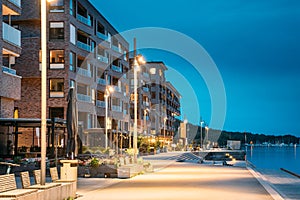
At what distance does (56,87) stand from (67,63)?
2.59 metres

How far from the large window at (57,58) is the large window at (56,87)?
1310 millimetres

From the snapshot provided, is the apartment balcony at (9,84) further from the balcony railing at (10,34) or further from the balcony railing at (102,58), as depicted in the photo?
the balcony railing at (102,58)

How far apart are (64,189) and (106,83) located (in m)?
59.1

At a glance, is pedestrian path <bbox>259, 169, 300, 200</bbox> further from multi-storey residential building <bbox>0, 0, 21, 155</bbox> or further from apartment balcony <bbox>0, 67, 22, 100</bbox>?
→ multi-storey residential building <bbox>0, 0, 21, 155</bbox>

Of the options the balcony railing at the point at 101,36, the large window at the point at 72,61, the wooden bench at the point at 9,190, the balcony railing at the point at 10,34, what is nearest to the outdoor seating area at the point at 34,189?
the wooden bench at the point at 9,190

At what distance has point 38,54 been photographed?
58062 mm

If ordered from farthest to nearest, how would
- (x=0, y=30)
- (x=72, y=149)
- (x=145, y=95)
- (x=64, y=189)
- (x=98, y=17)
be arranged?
(x=145, y=95) → (x=98, y=17) → (x=0, y=30) → (x=72, y=149) → (x=64, y=189)

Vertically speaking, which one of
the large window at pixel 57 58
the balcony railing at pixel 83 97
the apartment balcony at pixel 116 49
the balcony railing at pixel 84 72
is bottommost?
the balcony railing at pixel 83 97

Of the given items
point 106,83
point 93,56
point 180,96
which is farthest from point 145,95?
point 180,96

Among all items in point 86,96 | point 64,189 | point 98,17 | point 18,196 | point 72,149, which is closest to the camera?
point 18,196

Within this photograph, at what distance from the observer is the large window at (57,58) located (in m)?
58.6

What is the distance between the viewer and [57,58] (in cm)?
5897

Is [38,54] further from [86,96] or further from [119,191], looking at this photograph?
[119,191]

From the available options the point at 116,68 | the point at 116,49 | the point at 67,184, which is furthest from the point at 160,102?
the point at 67,184
